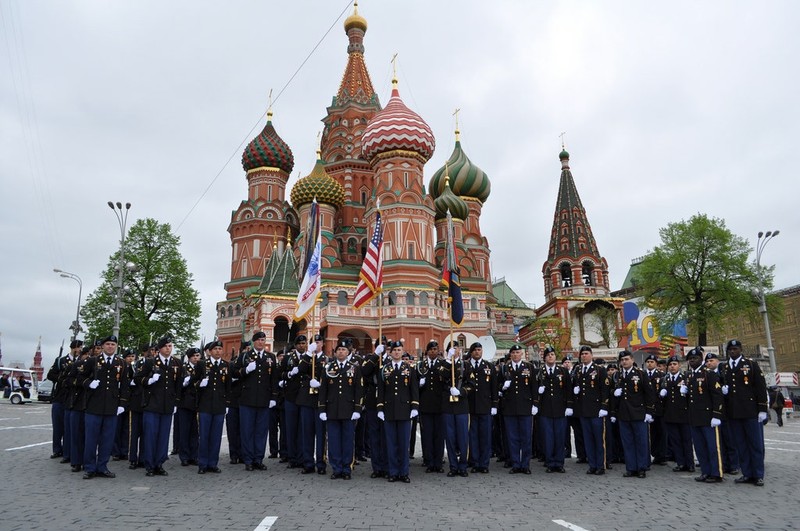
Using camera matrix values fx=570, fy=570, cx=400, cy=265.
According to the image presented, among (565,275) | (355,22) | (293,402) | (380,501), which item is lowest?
(380,501)

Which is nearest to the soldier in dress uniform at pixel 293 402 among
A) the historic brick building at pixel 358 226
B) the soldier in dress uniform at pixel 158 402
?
the soldier in dress uniform at pixel 158 402

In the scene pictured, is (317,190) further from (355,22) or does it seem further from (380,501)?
(380,501)

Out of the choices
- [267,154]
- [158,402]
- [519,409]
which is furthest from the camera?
[267,154]

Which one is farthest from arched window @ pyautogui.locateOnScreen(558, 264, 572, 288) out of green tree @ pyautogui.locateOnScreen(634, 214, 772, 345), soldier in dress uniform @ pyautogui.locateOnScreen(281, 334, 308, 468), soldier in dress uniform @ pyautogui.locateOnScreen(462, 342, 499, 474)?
soldier in dress uniform @ pyautogui.locateOnScreen(281, 334, 308, 468)

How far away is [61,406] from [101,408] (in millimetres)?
2392

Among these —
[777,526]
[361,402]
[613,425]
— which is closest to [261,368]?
[361,402]

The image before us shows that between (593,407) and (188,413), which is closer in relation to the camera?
(593,407)

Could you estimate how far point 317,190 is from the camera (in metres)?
43.8

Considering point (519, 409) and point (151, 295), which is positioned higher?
point (151, 295)

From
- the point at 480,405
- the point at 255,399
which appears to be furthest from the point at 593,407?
the point at 255,399

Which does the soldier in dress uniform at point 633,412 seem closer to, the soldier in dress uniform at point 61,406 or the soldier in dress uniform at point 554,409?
the soldier in dress uniform at point 554,409

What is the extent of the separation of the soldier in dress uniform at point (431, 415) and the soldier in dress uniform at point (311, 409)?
1709 mm

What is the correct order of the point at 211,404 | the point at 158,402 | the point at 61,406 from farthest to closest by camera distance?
the point at 61,406, the point at 211,404, the point at 158,402

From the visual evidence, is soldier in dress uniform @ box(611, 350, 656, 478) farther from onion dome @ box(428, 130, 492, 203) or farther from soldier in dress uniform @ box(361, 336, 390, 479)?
onion dome @ box(428, 130, 492, 203)
